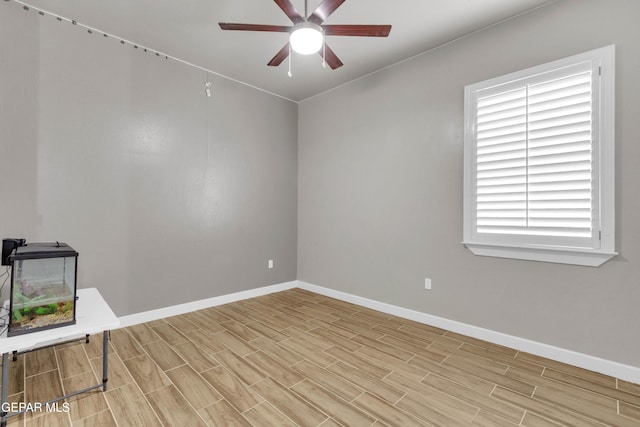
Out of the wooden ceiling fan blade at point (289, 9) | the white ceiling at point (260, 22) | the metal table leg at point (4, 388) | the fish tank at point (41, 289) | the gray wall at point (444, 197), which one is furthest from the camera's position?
the white ceiling at point (260, 22)

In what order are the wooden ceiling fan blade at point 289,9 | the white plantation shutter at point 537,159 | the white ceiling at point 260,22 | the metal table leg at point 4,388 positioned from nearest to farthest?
the metal table leg at point 4,388 → the wooden ceiling fan blade at point 289,9 → the white plantation shutter at point 537,159 → the white ceiling at point 260,22

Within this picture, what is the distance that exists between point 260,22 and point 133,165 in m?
1.93

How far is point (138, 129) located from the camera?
10.5 ft

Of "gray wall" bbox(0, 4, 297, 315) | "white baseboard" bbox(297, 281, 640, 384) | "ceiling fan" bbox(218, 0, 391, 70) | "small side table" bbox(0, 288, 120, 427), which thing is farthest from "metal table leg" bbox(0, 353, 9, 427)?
"white baseboard" bbox(297, 281, 640, 384)

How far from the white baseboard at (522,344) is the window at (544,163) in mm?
736

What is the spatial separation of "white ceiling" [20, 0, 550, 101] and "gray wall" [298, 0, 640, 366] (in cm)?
22

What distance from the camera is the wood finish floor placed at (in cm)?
181

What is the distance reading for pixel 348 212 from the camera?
4.09 meters

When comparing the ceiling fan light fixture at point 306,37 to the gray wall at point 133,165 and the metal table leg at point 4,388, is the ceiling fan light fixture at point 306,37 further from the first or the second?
the metal table leg at point 4,388

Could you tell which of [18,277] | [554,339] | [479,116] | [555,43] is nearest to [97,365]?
[18,277]

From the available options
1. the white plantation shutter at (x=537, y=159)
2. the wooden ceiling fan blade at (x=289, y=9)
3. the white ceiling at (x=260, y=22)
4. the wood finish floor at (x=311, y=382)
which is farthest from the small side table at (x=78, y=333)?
the white plantation shutter at (x=537, y=159)

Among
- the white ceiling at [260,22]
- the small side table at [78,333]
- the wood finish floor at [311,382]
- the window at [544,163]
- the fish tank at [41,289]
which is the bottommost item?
the wood finish floor at [311,382]

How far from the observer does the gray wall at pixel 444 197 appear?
2.21 metres

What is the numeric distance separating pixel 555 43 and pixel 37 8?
14.4 feet
